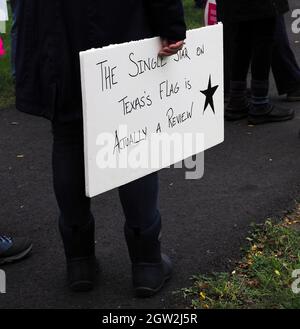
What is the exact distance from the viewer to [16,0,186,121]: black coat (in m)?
2.46

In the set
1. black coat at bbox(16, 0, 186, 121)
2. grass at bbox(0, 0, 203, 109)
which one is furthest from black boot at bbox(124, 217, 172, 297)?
grass at bbox(0, 0, 203, 109)

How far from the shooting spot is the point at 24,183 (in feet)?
13.8

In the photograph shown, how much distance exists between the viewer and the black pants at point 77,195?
8.67 ft

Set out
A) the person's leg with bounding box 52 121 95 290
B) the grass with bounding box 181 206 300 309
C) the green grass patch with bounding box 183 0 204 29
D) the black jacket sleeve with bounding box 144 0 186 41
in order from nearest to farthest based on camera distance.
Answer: the black jacket sleeve with bounding box 144 0 186 41 → the person's leg with bounding box 52 121 95 290 → the grass with bounding box 181 206 300 309 → the green grass patch with bounding box 183 0 204 29

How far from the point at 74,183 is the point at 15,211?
1.19 m

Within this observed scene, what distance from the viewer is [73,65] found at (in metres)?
2.51

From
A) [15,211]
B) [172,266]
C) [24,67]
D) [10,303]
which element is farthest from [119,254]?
[24,67]

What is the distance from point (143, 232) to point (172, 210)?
0.93 meters

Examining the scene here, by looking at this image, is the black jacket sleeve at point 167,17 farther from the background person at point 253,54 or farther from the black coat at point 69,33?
the background person at point 253,54

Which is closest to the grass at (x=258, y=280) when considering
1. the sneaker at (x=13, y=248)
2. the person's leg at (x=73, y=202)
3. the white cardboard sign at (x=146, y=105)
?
the person's leg at (x=73, y=202)

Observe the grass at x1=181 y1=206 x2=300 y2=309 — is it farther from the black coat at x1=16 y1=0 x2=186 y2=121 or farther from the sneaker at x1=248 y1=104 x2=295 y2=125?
the sneaker at x1=248 y1=104 x2=295 y2=125

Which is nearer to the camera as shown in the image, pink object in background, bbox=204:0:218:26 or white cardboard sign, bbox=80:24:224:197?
white cardboard sign, bbox=80:24:224:197

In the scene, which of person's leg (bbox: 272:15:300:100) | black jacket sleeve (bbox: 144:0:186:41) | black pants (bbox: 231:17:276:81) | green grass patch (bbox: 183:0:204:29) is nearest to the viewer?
black jacket sleeve (bbox: 144:0:186:41)
